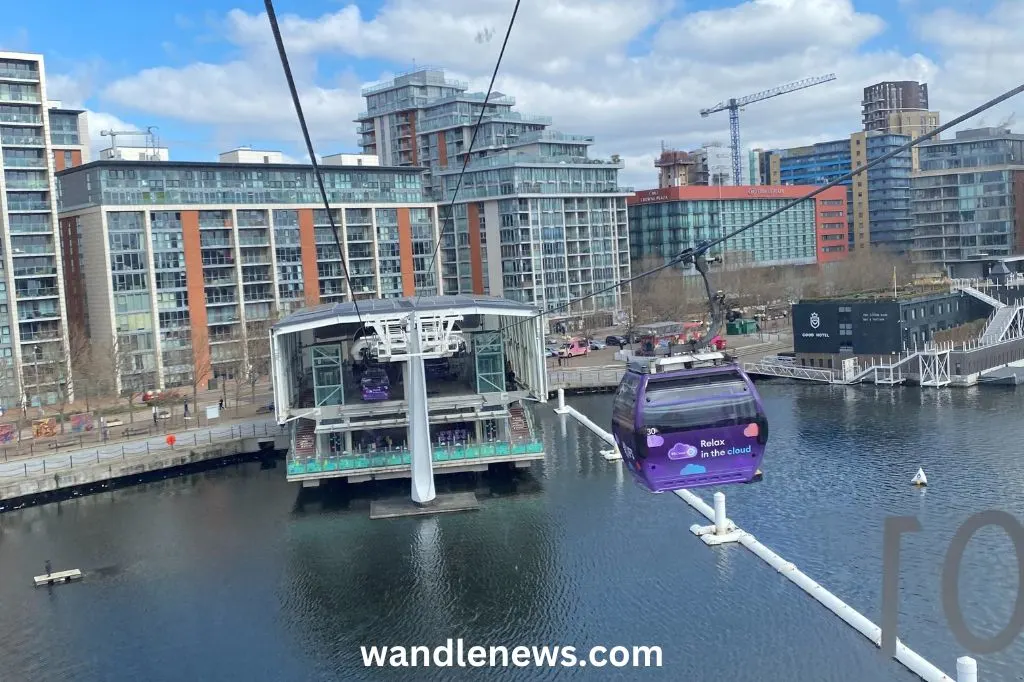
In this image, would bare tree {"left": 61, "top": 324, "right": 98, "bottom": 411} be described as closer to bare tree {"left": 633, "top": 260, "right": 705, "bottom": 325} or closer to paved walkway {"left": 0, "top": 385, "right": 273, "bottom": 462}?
paved walkway {"left": 0, "top": 385, "right": 273, "bottom": 462}

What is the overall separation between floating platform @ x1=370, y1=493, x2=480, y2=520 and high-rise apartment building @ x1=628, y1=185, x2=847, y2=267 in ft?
119

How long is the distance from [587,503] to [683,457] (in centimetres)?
1154

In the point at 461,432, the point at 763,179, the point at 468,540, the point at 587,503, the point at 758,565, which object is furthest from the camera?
the point at 763,179

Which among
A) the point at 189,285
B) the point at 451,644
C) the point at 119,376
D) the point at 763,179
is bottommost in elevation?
the point at 451,644

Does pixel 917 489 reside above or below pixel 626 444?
below

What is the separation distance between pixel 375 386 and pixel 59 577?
8.55 metres

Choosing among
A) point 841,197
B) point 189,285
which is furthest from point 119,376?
point 841,197

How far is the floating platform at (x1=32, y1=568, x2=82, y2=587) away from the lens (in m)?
18.9

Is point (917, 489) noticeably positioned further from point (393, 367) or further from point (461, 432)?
point (393, 367)

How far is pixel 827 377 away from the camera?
35969 millimetres

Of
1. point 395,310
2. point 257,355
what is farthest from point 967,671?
point 257,355

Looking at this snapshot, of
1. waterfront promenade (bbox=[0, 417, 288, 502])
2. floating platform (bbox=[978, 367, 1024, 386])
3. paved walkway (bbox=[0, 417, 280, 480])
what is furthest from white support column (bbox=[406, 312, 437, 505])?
floating platform (bbox=[978, 367, 1024, 386])

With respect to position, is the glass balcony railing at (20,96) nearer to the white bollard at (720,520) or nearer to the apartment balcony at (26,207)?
the apartment balcony at (26,207)

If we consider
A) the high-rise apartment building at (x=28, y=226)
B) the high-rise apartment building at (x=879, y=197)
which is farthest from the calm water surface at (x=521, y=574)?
the high-rise apartment building at (x=879, y=197)
